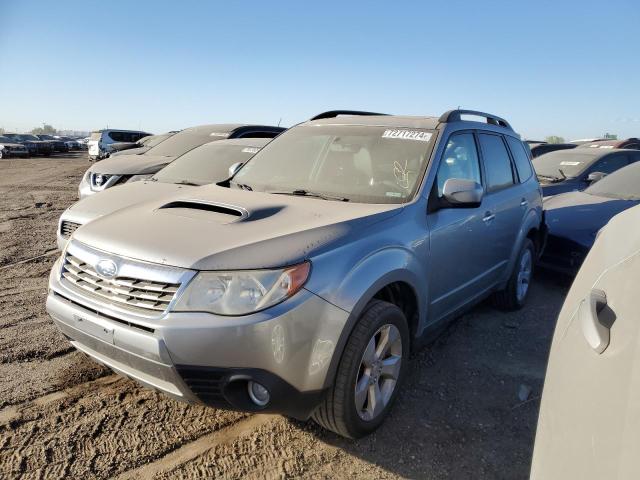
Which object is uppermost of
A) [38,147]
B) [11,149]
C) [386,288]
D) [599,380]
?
[599,380]

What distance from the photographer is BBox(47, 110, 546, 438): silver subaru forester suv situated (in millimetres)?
2055

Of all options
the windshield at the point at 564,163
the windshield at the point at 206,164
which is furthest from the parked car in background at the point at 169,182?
the windshield at the point at 564,163

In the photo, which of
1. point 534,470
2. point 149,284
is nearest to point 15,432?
point 149,284

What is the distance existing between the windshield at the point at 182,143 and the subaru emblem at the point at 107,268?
19.1ft

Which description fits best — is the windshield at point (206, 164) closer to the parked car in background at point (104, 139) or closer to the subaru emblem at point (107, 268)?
the subaru emblem at point (107, 268)

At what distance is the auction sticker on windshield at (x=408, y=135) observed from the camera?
3301mm

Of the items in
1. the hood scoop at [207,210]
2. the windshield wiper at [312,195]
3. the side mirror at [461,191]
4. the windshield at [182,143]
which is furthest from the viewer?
the windshield at [182,143]

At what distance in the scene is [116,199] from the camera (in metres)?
4.83

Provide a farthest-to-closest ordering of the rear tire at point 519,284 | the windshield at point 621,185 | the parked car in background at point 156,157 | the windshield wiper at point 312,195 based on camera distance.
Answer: the parked car in background at point 156,157 → the windshield at point 621,185 → the rear tire at point 519,284 → the windshield wiper at point 312,195

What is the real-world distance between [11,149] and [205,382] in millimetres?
34900

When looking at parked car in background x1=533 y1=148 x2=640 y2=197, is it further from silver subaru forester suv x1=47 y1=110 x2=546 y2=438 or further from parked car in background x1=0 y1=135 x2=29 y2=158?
parked car in background x1=0 y1=135 x2=29 y2=158

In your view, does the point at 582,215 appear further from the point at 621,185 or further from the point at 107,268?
the point at 107,268

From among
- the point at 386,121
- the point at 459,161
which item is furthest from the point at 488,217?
the point at 386,121

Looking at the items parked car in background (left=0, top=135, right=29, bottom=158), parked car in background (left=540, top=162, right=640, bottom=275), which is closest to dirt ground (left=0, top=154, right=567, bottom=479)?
parked car in background (left=540, top=162, right=640, bottom=275)
